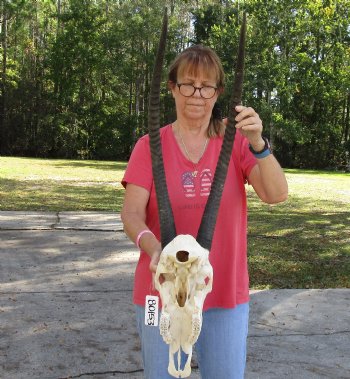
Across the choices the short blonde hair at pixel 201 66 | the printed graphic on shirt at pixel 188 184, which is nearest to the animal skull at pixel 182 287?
the printed graphic on shirt at pixel 188 184

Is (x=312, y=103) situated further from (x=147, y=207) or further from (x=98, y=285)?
(x=147, y=207)

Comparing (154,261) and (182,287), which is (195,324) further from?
(154,261)

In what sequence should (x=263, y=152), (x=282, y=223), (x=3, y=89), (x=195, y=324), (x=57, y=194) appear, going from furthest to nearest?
(x=3, y=89) → (x=57, y=194) → (x=282, y=223) → (x=263, y=152) → (x=195, y=324)

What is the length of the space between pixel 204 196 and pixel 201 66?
1.78ft

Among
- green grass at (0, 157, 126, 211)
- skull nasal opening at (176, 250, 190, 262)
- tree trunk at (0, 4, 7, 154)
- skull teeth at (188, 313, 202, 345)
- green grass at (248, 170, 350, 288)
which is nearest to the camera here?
skull nasal opening at (176, 250, 190, 262)

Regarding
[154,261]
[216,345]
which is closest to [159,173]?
[154,261]

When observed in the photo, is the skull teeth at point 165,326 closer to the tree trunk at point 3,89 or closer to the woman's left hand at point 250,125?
the woman's left hand at point 250,125

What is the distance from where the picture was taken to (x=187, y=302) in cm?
193

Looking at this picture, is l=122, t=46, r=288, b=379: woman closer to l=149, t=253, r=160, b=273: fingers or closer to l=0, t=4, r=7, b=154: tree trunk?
l=149, t=253, r=160, b=273: fingers

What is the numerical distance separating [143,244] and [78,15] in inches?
1777

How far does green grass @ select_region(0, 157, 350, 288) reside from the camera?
711 cm

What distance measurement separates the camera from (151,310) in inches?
85.2

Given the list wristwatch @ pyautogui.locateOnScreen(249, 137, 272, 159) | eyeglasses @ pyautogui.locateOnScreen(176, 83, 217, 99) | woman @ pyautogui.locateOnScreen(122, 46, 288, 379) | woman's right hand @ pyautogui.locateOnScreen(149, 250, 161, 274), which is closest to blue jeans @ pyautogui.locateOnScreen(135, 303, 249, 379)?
woman @ pyautogui.locateOnScreen(122, 46, 288, 379)

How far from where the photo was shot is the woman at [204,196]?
225cm
